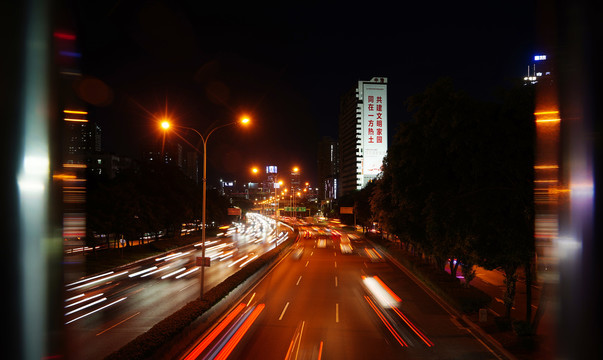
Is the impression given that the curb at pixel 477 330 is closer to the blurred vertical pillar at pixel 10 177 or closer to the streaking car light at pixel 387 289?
the streaking car light at pixel 387 289

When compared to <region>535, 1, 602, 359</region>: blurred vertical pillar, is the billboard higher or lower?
higher

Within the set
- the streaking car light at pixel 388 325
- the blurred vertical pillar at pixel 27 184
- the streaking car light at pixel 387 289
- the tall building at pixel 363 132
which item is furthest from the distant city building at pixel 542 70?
the tall building at pixel 363 132

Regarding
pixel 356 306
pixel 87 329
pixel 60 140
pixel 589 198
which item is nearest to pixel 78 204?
pixel 60 140

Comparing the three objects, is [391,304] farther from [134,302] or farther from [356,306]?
[134,302]

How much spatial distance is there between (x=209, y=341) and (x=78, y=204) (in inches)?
375

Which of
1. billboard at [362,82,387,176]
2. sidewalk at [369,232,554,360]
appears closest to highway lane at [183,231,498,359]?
sidewalk at [369,232,554,360]

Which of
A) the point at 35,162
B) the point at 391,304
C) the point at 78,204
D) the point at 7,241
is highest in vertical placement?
the point at 35,162

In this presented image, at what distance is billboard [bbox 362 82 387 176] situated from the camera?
10881 cm

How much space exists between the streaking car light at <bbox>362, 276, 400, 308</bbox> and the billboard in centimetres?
8714

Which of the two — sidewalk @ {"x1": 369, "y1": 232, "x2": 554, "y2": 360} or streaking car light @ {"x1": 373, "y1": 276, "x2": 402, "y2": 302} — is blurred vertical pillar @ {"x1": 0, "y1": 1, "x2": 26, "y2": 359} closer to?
sidewalk @ {"x1": 369, "y1": 232, "x2": 554, "y2": 360}

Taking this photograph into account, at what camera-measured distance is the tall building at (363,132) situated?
10975 centimetres

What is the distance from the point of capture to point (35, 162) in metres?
2.56

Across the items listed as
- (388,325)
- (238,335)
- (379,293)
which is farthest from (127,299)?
(379,293)

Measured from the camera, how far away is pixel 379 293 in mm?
19000
